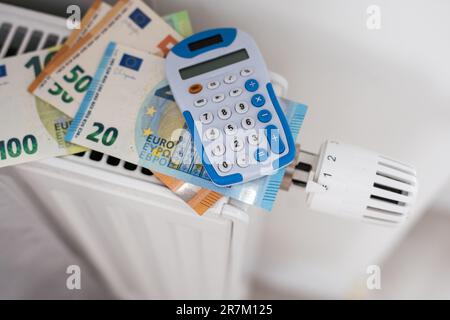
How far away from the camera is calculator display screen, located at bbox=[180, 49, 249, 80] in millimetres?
388

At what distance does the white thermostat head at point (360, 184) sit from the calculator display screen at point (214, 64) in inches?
4.5

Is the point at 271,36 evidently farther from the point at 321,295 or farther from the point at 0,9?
the point at 321,295

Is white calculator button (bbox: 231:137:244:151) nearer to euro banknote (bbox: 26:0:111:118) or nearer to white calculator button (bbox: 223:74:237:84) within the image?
white calculator button (bbox: 223:74:237:84)

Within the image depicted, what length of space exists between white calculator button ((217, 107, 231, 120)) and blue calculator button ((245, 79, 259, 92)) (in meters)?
→ 0.03

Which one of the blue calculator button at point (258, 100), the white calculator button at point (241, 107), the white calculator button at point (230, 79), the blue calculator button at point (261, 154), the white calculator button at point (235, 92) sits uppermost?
the white calculator button at point (230, 79)

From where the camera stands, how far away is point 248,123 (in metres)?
0.36

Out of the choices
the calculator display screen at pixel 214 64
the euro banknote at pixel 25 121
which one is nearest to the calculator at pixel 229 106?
the calculator display screen at pixel 214 64

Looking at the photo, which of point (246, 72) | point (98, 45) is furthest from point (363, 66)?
point (98, 45)

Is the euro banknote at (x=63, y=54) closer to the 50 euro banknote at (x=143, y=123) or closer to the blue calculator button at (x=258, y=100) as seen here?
the 50 euro banknote at (x=143, y=123)

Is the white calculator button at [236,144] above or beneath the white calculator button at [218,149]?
above

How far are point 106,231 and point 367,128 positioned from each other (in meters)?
0.34

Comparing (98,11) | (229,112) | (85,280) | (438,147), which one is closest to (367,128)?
(438,147)

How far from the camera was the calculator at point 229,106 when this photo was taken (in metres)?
0.36

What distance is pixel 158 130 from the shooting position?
38 cm
